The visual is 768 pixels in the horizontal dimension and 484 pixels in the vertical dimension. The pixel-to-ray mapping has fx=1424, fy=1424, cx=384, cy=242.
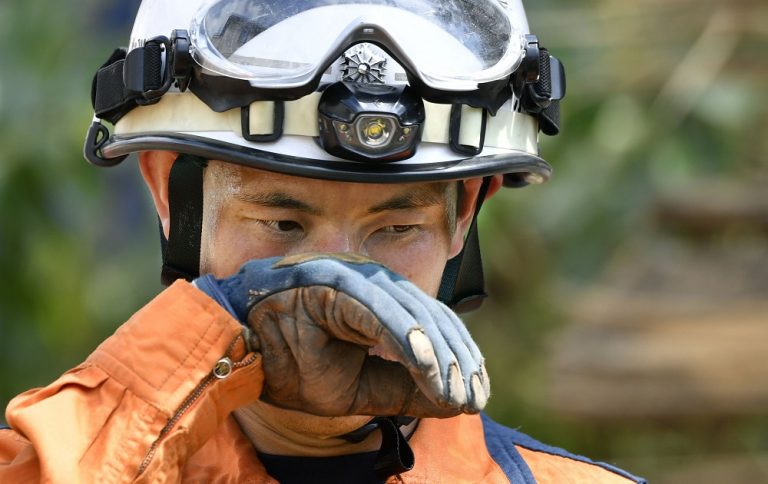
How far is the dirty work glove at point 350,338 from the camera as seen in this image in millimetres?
2230

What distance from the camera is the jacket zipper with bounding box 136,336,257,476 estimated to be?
2295mm

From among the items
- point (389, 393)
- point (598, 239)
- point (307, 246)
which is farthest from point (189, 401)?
point (598, 239)

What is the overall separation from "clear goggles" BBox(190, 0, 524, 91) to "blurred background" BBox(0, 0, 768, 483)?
320cm

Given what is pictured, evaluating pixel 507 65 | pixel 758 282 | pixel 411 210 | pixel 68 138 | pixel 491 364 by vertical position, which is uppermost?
pixel 507 65

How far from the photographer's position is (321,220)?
2680mm

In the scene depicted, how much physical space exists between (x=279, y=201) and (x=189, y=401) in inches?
19.6

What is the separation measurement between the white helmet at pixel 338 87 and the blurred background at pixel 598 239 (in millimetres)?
3119

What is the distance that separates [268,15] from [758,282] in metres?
5.82

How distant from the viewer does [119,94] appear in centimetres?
300

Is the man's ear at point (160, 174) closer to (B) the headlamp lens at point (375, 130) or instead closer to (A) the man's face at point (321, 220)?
(A) the man's face at point (321, 220)

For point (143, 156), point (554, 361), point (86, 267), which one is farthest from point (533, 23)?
point (143, 156)

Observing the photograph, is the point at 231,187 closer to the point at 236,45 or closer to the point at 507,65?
the point at 236,45

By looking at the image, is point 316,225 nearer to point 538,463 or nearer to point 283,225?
point 283,225

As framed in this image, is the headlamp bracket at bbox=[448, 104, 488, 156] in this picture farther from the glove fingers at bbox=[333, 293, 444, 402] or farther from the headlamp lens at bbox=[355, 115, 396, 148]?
the glove fingers at bbox=[333, 293, 444, 402]
